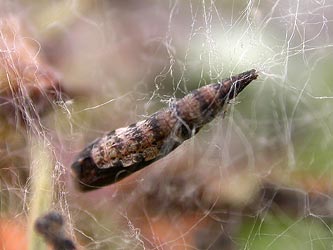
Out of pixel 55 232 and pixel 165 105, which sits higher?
pixel 165 105

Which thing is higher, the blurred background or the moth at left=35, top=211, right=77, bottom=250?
the blurred background

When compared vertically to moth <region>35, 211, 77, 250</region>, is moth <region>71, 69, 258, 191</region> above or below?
above

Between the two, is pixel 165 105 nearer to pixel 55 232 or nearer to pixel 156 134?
pixel 156 134

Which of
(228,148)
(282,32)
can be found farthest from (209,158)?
(282,32)

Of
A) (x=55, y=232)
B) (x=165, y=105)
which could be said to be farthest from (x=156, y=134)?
(x=55, y=232)

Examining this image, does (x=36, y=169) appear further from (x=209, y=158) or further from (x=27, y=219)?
(x=209, y=158)
